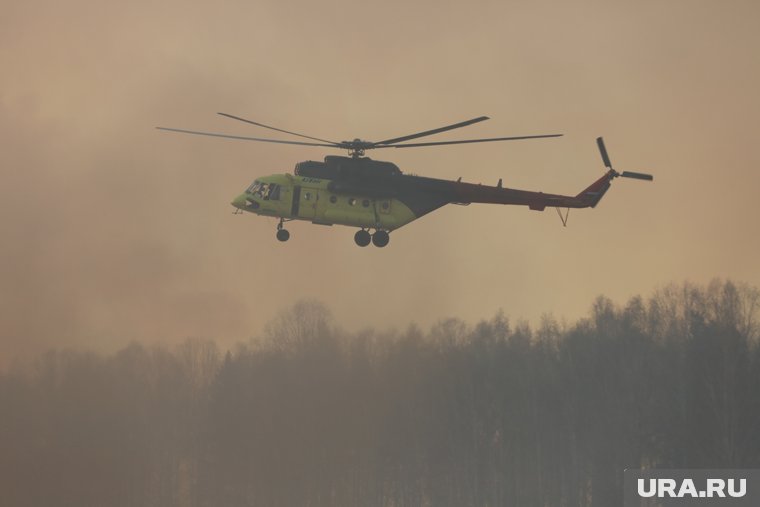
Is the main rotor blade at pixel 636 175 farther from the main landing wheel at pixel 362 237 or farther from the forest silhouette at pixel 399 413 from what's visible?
the forest silhouette at pixel 399 413

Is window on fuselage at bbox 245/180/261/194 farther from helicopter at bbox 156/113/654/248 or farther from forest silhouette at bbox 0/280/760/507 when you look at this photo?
forest silhouette at bbox 0/280/760/507

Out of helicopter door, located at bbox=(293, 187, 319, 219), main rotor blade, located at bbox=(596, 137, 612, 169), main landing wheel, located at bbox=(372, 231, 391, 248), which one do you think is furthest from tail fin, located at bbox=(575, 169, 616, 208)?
helicopter door, located at bbox=(293, 187, 319, 219)

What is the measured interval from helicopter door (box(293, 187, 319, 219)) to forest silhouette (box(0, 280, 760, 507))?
110ft

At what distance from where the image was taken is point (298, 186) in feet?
196

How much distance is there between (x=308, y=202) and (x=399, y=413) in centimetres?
4220

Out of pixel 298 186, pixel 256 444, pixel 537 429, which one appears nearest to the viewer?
pixel 298 186

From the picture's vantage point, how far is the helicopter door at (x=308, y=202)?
59.6m

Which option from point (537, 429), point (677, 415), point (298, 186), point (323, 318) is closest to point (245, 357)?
point (323, 318)

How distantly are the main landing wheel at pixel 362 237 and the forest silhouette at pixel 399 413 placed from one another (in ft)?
102

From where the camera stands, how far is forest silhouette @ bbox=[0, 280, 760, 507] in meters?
87.4

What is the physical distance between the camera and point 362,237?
60.9m

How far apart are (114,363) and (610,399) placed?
44.1 meters

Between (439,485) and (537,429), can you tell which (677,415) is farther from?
(439,485)

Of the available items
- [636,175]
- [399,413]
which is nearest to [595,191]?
[636,175]
